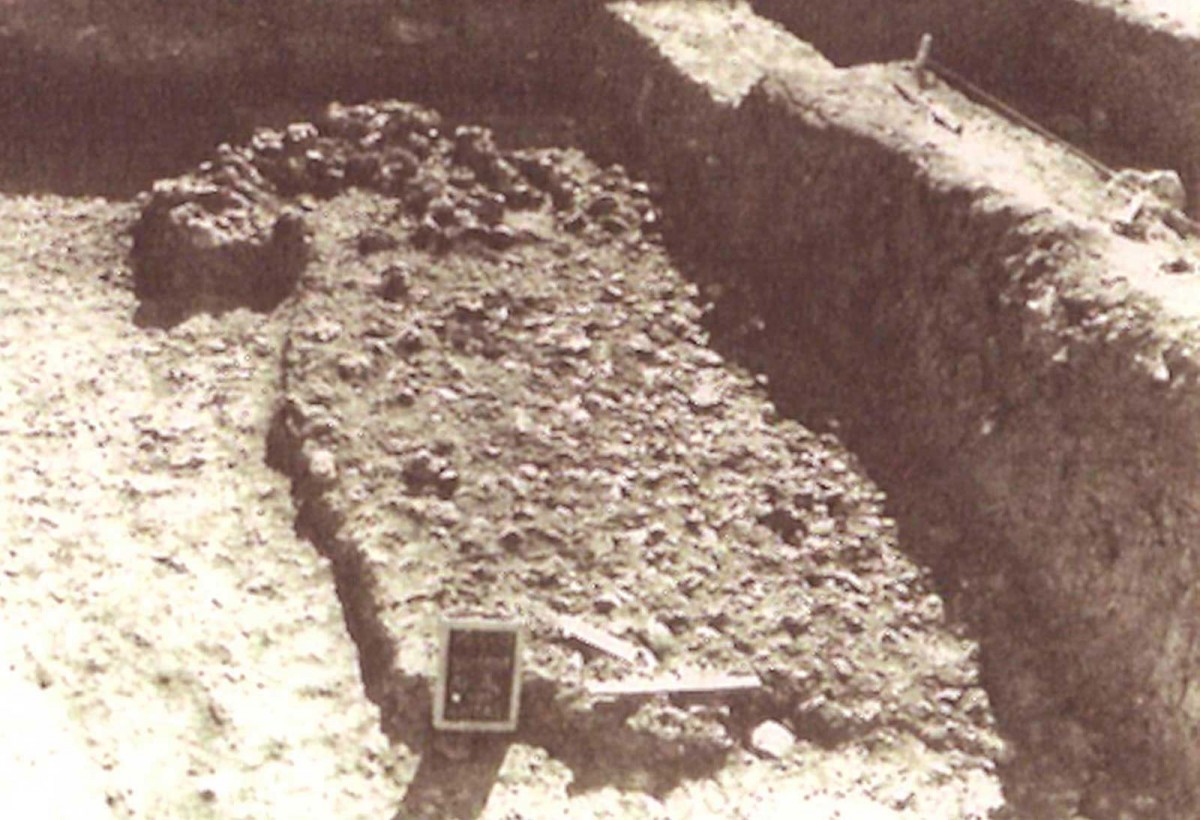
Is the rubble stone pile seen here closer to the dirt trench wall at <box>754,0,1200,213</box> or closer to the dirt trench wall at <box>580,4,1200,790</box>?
the dirt trench wall at <box>580,4,1200,790</box>

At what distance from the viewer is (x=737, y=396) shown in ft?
17.4

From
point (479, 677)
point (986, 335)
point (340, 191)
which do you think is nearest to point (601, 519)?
point (479, 677)

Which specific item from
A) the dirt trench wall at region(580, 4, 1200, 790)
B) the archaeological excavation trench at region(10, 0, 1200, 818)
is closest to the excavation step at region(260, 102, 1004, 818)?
the archaeological excavation trench at region(10, 0, 1200, 818)

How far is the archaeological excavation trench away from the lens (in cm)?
414

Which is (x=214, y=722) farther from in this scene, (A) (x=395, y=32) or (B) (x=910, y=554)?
(A) (x=395, y=32)

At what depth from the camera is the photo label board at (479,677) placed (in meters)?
3.95

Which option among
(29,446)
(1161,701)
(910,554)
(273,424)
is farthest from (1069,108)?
(29,446)

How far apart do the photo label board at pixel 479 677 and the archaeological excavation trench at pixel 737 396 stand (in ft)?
0.34

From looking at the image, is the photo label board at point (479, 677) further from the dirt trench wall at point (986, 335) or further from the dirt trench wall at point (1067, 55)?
the dirt trench wall at point (1067, 55)

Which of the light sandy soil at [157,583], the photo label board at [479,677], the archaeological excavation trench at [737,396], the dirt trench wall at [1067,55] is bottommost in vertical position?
the light sandy soil at [157,583]

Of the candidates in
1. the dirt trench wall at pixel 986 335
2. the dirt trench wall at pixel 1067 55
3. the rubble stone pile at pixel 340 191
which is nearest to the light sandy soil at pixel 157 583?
the rubble stone pile at pixel 340 191

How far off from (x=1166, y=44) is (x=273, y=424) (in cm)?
455

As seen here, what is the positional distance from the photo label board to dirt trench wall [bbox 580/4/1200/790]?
1.73 meters

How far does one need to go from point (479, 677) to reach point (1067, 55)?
16.0 ft
